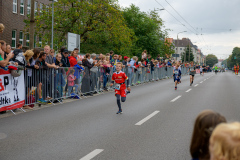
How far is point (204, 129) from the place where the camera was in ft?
6.66

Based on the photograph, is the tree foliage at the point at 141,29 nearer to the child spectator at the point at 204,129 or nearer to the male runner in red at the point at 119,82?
the male runner in red at the point at 119,82

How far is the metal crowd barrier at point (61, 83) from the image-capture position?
454 inches

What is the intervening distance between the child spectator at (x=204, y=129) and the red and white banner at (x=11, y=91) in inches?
334

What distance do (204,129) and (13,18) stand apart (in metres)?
38.8

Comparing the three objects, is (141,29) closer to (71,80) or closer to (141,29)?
(141,29)

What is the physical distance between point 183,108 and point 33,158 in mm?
7185

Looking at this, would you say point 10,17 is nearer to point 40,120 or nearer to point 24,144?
point 40,120

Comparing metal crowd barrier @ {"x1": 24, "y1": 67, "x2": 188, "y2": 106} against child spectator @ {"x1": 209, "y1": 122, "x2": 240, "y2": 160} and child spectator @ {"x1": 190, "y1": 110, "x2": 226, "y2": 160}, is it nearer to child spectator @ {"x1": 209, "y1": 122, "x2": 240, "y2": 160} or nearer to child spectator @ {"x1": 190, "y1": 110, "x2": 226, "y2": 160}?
child spectator @ {"x1": 190, "y1": 110, "x2": 226, "y2": 160}

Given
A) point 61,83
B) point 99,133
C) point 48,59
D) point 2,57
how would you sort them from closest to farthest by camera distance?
point 99,133, point 2,57, point 48,59, point 61,83

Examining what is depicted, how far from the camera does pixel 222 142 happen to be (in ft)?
5.62

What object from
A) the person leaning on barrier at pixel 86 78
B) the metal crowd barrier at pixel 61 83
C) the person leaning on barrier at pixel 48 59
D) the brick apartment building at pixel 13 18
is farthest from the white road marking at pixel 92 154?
the brick apartment building at pixel 13 18

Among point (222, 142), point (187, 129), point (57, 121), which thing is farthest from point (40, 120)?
point (222, 142)

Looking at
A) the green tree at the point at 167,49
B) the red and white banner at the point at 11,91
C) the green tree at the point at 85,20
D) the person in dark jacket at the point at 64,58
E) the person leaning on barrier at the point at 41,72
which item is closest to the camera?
the red and white banner at the point at 11,91

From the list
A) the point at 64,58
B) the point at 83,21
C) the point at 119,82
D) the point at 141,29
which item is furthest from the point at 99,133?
the point at 141,29
